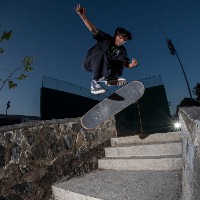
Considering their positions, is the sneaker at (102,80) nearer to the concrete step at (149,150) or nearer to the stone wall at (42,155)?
the stone wall at (42,155)

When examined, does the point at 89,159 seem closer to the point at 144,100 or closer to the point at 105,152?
the point at 105,152

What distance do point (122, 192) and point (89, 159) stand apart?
1894 millimetres

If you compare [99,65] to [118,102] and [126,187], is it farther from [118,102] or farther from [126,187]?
[126,187]

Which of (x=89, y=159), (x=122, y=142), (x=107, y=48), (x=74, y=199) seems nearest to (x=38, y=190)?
(x=74, y=199)

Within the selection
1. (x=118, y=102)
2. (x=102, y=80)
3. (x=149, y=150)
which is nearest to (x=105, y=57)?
(x=102, y=80)

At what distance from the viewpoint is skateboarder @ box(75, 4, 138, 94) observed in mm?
3961

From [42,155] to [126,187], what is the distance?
1.61 m

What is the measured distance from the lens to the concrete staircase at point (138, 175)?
263 cm

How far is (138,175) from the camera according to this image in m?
3.44

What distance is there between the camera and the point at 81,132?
471 centimetres

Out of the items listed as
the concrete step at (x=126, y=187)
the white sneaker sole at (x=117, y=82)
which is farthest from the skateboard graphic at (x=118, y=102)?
the concrete step at (x=126, y=187)

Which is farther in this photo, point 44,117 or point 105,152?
point 44,117

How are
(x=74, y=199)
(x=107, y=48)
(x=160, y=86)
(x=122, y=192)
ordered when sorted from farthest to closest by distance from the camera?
1. (x=160, y=86)
2. (x=107, y=48)
3. (x=74, y=199)
4. (x=122, y=192)

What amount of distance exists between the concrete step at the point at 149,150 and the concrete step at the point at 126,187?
1.63ft
